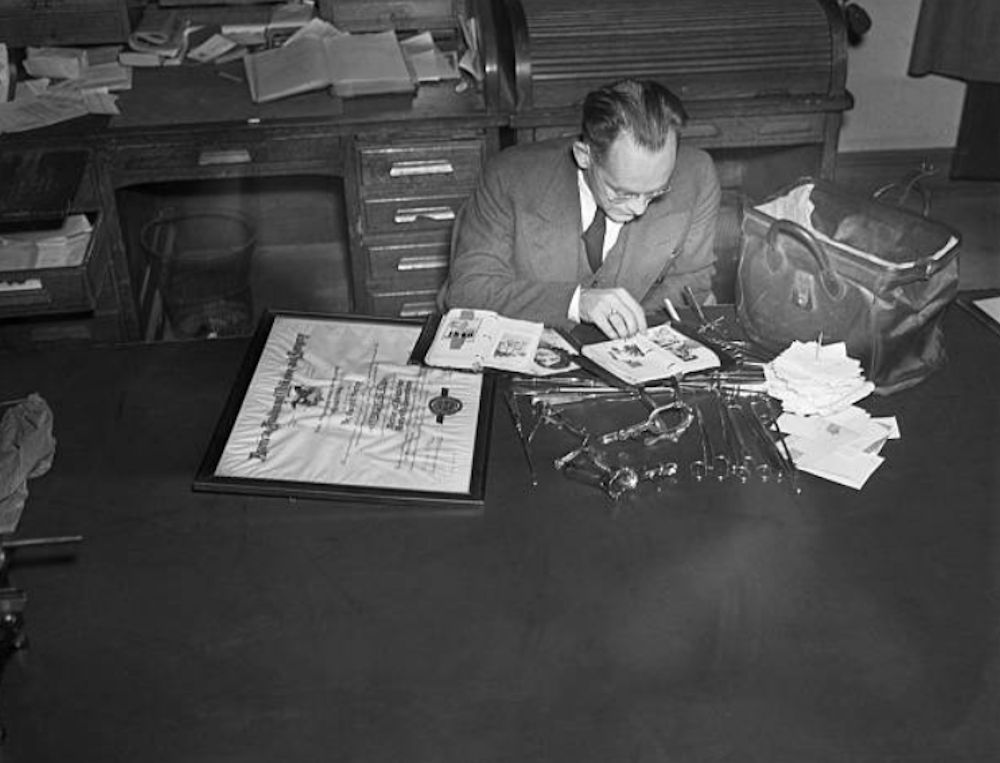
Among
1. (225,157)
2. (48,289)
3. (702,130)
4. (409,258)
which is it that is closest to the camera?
(48,289)

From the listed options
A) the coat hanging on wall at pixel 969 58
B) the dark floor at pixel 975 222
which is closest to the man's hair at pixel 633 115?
the dark floor at pixel 975 222

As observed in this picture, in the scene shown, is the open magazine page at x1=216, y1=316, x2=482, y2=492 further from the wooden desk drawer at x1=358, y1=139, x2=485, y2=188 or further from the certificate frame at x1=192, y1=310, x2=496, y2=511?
the wooden desk drawer at x1=358, y1=139, x2=485, y2=188

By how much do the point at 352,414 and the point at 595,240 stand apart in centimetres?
80

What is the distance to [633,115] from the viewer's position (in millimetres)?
2246

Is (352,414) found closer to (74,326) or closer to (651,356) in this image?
(651,356)

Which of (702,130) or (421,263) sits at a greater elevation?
(702,130)

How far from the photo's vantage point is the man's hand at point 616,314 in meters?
2.25

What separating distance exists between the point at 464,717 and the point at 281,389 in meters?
0.77

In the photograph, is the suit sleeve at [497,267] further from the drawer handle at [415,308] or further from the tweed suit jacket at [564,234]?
the drawer handle at [415,308]

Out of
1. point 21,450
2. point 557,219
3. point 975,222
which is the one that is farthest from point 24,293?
point 975,222

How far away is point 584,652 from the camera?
1584 millimetres

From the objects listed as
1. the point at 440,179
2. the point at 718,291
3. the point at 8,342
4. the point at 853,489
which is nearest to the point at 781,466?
the point at 853,489

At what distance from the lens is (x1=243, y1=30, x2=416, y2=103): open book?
343cm

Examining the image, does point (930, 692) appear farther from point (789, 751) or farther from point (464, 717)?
point (464, 717)
